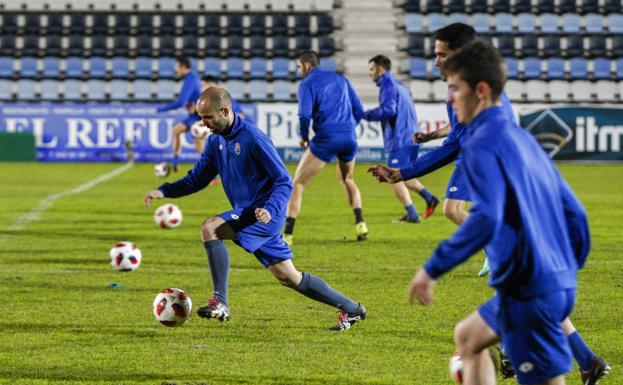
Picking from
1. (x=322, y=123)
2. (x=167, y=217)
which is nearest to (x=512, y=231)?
(x=322, y=123)

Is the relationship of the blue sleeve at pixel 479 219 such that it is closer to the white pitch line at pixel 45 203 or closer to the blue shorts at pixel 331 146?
the blue shorts at pixel 331 146

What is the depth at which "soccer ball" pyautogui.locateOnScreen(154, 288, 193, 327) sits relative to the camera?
24.0 feet

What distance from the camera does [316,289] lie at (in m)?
7.15

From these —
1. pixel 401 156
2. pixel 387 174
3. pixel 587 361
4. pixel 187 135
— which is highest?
pixel 387 174

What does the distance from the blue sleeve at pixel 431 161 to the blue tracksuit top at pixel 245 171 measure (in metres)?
1.02

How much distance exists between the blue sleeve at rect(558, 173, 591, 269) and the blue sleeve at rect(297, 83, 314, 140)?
9.11 m

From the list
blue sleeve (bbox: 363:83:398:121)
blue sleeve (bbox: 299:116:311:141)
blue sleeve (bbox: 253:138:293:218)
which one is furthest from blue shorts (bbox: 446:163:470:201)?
blue sleeve (bbox: 363:83:398:121)

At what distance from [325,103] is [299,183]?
1062 millimetres

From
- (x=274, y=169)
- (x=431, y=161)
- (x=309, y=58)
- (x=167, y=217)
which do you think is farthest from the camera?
(x=167, y=217)

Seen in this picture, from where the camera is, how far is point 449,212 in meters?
9.16

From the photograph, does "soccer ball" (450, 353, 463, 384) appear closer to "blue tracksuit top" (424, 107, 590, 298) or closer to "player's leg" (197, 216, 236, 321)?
"blue tracksuit top" (424, 107, 590, 298)

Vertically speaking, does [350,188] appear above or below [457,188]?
below

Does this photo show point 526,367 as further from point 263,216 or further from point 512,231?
point 263,216

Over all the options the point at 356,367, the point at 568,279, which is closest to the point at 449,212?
the point at 356,367
